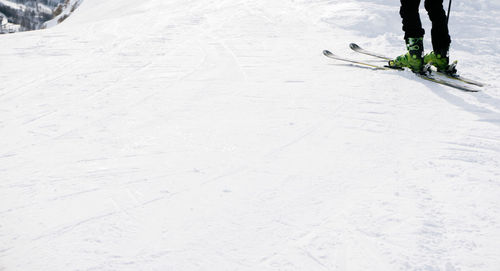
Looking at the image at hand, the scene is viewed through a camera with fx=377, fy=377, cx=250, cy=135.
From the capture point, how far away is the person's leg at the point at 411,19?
4.25 m

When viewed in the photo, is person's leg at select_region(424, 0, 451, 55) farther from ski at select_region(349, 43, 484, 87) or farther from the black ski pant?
A: ski at select_region(349, 43, 484, 87)

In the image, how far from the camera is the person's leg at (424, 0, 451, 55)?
4312mm

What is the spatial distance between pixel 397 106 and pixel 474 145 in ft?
2.95

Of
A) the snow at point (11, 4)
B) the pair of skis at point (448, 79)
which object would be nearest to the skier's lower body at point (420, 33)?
the pair of skis at point (448, 79)

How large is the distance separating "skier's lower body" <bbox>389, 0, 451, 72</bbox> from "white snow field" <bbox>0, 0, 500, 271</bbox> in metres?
0.28

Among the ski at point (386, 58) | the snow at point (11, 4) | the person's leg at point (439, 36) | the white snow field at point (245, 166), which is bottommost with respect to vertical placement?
the snow at point (11, 4)

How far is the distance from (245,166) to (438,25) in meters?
3.28

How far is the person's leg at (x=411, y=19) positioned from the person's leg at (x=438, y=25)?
18 centimetres

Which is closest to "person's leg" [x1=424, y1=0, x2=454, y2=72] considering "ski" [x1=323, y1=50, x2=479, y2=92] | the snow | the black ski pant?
the black ski pant

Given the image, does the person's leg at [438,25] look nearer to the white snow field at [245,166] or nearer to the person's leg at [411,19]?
the person's leg at [411,19]

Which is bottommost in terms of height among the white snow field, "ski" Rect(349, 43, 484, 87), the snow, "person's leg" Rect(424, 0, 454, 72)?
the snow

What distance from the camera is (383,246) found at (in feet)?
5.60

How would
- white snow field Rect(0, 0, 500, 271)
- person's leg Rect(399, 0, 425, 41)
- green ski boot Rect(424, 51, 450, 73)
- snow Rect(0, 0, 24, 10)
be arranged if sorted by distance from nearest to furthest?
white snow field Rect(0, 0, 500, 271)
person's leg Rect(399, 0, 425, 41)
green ski boot Rect(424, 51, 450, 73)
snow Rect(0, 0, 24, 10)

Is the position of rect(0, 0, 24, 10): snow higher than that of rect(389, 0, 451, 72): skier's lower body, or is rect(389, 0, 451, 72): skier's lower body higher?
rect(389, 0, 451, 72): skier's lower body
